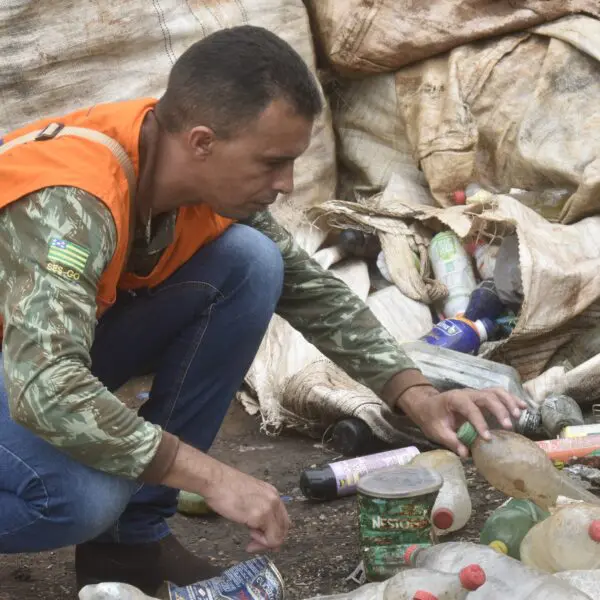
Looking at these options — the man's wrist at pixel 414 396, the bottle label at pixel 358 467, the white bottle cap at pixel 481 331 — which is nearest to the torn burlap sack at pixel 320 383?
the white bottle cap at pixel 481 331

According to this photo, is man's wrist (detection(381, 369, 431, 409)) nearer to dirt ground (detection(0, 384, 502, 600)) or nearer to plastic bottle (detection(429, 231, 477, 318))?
dirt ground (detection(0, 384, 502, 600))

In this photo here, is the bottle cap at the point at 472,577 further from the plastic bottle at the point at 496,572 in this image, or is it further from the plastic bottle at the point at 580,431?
the plastic bottle at the point at 580,431

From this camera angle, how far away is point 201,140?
2150 mm

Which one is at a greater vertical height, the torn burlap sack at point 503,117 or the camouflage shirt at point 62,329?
the camouflage shirt at point 62,329

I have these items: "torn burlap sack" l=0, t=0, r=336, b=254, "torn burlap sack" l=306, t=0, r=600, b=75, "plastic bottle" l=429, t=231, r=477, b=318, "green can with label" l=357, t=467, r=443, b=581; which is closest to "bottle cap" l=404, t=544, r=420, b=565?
"green can with label" l=357, t=467, r=443, b=581

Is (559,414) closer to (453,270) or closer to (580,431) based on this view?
(580,431)

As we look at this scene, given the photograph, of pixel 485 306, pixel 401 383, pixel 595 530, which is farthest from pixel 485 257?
pixel 595 530

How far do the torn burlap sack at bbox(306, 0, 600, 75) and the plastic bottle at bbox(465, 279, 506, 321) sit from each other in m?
1.11

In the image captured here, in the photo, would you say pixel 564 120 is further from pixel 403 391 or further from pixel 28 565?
pixel 28 565

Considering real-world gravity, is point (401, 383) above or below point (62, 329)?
below

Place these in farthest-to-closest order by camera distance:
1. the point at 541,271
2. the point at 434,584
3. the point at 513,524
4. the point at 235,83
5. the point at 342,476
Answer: the point at 541,271
the point at 342,476
the point at 513,524
the point at 235,83
the point at 434,584

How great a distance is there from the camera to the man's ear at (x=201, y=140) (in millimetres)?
2133

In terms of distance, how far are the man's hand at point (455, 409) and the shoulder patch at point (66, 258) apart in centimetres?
87

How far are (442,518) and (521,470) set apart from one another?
8.8 inches
